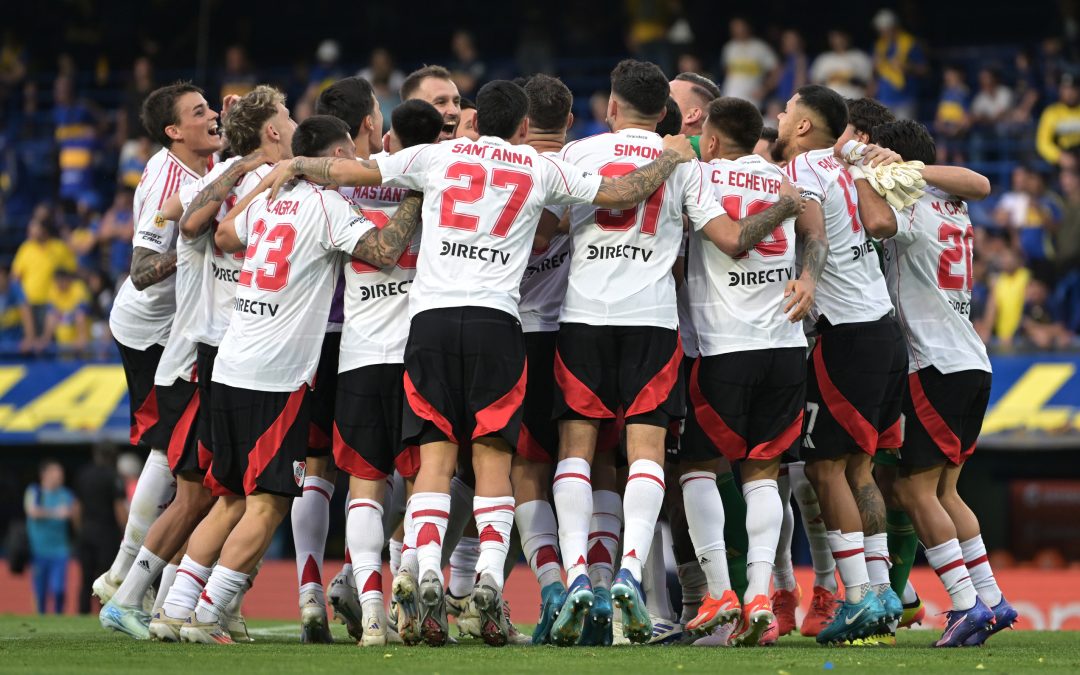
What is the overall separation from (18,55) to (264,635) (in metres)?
18.9

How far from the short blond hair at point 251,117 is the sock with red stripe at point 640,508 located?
298cm

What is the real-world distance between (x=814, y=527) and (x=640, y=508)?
2126mm

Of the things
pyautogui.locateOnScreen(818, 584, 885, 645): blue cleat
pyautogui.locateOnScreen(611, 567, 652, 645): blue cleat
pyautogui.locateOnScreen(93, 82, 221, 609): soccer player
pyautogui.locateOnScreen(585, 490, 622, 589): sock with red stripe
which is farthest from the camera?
pyautogui.locateOnScreen(93, 82, 221, 609): soccer player

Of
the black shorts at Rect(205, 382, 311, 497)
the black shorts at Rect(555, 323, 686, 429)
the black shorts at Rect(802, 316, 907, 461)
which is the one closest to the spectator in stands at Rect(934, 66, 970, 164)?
the black shorts at Rect(802, 316, 907, 461)

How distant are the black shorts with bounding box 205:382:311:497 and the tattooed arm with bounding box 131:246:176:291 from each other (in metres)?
1.28

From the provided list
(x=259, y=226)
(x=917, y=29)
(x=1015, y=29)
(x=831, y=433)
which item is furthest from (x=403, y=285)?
(x=1015, y=29)

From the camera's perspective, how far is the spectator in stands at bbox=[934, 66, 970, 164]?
19750 mm

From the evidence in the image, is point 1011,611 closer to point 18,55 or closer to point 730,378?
point 730,378

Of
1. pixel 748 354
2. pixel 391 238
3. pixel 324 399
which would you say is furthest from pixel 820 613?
pixel 391 238

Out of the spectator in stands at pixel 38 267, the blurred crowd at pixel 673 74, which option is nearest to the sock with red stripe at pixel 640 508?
the blurred crowd at pixel 673 74

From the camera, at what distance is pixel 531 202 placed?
830 centimetres

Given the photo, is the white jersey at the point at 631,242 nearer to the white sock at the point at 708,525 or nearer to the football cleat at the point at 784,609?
the white sock at the point at 708,525

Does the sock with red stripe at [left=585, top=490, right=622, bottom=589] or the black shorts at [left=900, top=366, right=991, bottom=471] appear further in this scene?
the black shorts at [left=900, top=366, right=991, bottom=471]

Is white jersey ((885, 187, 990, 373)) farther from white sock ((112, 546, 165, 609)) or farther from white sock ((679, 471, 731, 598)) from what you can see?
white sock ((112, 546, 165, 609))
